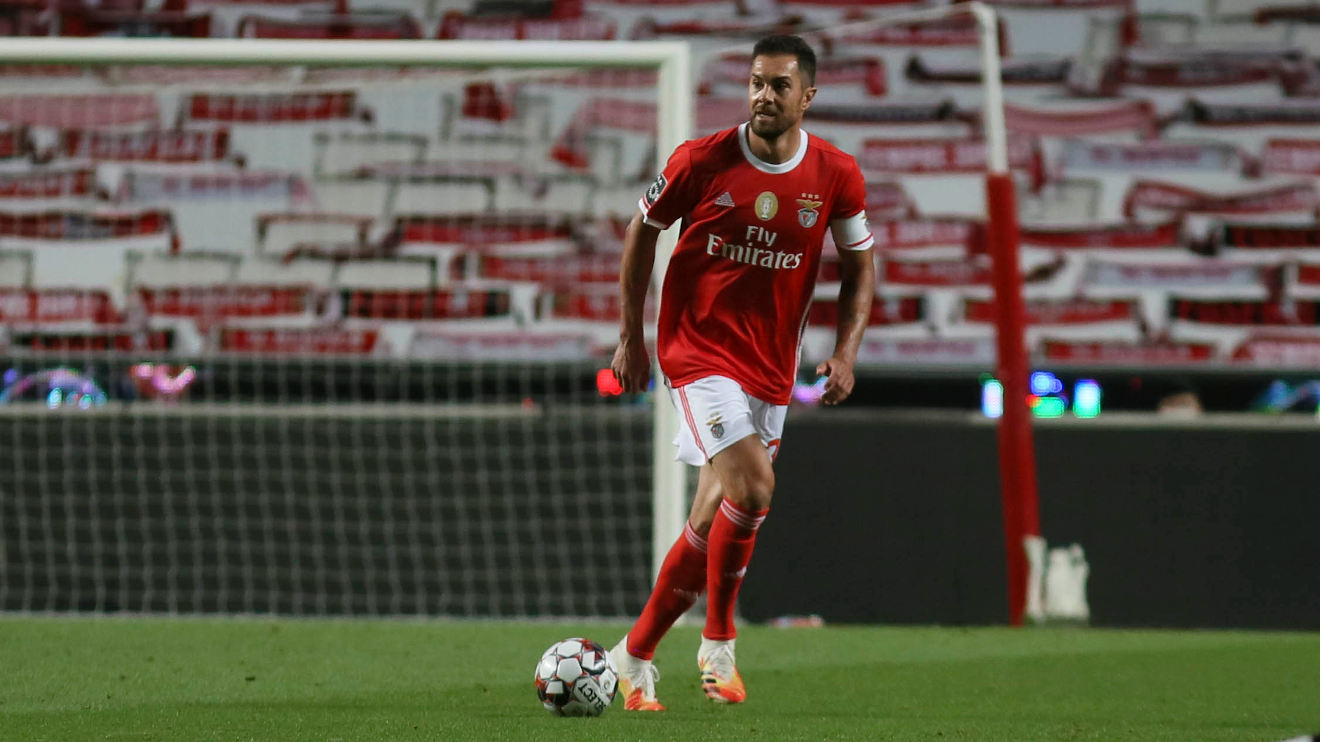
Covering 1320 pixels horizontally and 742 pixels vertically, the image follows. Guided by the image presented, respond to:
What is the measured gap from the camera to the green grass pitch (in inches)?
139

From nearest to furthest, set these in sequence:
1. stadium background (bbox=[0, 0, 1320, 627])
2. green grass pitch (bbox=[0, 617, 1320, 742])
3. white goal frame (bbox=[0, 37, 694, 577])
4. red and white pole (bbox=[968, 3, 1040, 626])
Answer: green grass pitch (bbox=[0, 617, 1320, 742]) < white goal frame (bbox=[0, 37, 694, 577]) < red and white pole (bbox=[968, 3, 1040, 626]) < stadium background (bbox=[0, 0, 1320, 627])

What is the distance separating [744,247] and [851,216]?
31 cm

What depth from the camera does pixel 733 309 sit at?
13.5 feet

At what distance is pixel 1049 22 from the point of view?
9.88 metres

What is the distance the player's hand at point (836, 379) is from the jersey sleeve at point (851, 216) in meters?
0.33

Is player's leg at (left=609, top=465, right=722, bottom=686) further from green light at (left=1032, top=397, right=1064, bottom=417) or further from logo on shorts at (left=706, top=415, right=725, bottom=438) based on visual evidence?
green light at (left=1032, top=397, right=1064, bottom=417)

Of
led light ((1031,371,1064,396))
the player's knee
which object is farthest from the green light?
the player's knee

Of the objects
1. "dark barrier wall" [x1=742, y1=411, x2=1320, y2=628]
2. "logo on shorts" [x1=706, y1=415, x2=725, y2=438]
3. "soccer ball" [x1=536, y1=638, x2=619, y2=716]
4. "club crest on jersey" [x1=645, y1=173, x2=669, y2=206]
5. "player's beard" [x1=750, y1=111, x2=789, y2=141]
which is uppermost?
"player's beard" [x1=750, y1=111, x2=789, y2=141]

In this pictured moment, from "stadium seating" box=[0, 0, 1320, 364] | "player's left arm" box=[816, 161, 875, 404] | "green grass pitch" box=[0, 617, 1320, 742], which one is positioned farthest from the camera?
"stadium seating" box=[0, 0, 1320, 364]

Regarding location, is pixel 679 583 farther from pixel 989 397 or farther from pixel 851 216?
pixel 989 397

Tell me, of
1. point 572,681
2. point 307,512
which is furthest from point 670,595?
point 307,512

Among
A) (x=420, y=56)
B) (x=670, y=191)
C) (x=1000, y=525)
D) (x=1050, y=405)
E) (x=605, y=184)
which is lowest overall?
(x=1000, y=525)

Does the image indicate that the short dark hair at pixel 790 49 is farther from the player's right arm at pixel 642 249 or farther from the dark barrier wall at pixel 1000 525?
the dark barrier wall at pixel 1000 525

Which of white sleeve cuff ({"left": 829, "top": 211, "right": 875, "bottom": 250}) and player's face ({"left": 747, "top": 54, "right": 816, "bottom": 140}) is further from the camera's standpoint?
white sleeve cuff ({"left": 829, "top": 211, "right": 875, "bottom": 250})
